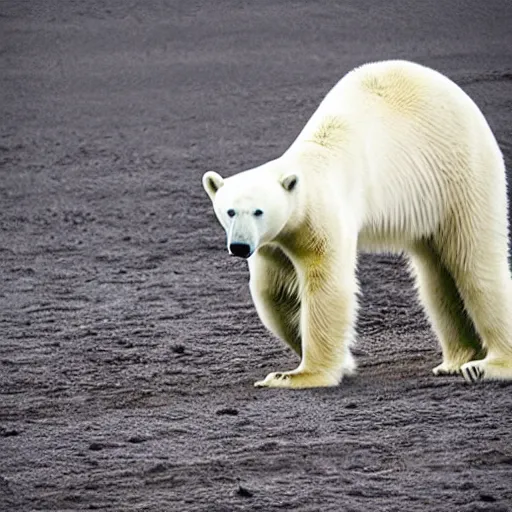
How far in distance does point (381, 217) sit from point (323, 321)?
583 mm

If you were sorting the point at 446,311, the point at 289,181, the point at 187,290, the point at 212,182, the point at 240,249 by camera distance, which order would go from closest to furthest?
the point at 240,249
the point at 289,181
the point at 212,182
the point at 446,311
the point at 187,290

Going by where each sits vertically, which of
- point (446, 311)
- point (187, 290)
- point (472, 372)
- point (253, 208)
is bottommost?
point (187, 290)

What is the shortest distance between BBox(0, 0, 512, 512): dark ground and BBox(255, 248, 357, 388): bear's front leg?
0.13 m

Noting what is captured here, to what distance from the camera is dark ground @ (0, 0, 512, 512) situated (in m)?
5.38

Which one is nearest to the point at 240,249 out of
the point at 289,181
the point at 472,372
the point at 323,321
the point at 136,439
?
the point at 289,181

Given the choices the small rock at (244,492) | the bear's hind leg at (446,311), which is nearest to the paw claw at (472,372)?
the bear's hind leg at (446,311)

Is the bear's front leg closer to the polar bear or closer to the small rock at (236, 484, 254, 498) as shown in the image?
the polar bear

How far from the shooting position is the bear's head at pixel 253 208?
19.9 feet

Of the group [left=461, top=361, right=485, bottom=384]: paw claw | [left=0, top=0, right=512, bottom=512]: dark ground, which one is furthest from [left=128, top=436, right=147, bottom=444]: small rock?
[left=461, top=361, right=485, bottom=384]: paw claw

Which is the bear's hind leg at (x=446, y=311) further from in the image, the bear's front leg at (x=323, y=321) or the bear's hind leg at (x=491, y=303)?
the bear's front leg at (x=323, y=321)

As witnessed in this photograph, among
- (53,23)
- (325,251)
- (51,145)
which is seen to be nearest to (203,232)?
(51,145)

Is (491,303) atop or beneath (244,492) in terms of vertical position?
atop

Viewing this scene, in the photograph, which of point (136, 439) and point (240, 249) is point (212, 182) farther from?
point (136, 439)

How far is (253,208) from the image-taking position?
20.1 ft
